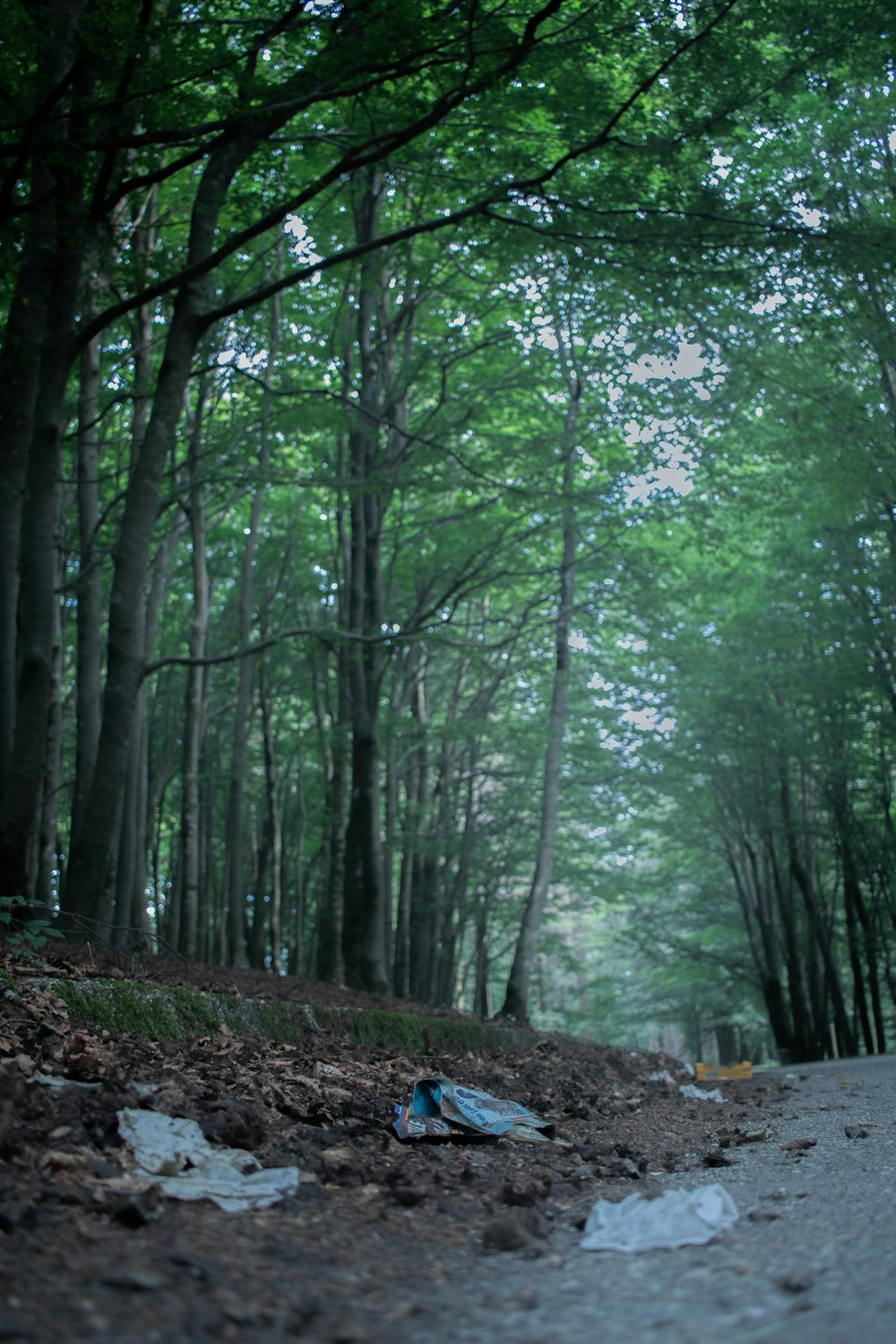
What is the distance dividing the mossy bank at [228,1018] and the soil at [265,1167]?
131 millimetres

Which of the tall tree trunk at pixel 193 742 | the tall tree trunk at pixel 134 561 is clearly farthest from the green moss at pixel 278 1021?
the tall tree trunk at pixel 193 742

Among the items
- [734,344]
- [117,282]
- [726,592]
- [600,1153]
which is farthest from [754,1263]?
[726,592]

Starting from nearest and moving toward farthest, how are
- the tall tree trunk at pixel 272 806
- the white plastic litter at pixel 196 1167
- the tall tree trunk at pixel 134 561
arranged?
the white plastic litter at pixel 196 1167
the tall tree trunk at pixel 134 561
the tall tree trunk at pixel 272 806

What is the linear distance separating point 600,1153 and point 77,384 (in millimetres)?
11197

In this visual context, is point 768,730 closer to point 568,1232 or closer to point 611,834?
point 611,834

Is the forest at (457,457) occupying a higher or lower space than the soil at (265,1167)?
higher

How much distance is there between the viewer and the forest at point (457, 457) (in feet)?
25.3

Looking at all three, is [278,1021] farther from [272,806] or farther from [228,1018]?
[272,806]

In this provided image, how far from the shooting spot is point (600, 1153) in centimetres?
448

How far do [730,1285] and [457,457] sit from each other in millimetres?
8542

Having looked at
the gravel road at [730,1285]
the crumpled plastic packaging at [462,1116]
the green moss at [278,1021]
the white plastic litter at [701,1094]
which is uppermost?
the green moss at [278,1021]

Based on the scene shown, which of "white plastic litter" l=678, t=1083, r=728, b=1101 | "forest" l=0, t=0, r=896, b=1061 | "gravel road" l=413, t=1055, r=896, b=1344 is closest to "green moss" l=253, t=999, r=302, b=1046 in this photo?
"forest" l=0, t=0, r=896, b=1061

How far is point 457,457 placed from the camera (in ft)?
33.2

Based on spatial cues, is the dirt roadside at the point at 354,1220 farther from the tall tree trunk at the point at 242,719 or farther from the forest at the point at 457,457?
the tall tree trunk at the point at 242,719
